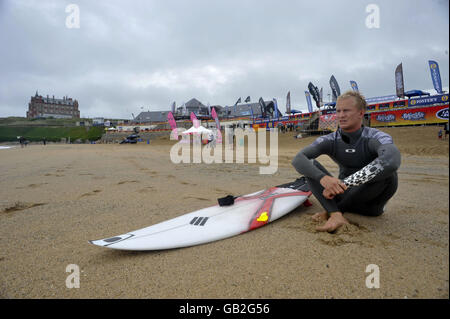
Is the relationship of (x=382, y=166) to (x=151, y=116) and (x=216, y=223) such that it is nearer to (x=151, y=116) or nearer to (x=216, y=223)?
(x=216, y=223)

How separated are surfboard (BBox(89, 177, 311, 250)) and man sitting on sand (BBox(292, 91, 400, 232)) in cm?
46

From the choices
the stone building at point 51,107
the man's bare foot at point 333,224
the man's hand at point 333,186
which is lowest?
the man's bare foot at point 333,224

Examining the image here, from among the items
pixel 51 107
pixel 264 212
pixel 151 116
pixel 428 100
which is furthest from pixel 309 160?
pixel 51 107

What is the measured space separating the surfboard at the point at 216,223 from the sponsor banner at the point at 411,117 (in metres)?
14.4

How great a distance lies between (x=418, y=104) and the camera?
14625 millimetres

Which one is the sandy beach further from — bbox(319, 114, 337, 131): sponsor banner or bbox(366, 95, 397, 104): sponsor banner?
bbox(366, 95, 397, 104): sponsor banner

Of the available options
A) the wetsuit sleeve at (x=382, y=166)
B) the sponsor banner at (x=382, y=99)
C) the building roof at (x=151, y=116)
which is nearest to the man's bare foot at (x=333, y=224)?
the wetsuit sleeve at (x=382, y=166)

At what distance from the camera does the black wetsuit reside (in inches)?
63.7

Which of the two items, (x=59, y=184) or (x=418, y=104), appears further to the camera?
(x=418, y=104)

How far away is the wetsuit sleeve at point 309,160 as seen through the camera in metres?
1.86

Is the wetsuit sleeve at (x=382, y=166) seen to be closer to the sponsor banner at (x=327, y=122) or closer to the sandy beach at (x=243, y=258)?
the sandy beach at (x=243, y=258)
